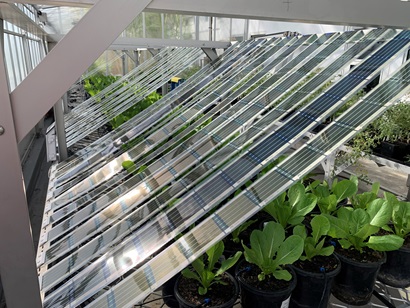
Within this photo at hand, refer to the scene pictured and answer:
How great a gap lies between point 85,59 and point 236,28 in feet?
35.4

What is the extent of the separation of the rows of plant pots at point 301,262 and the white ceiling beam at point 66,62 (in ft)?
3.44

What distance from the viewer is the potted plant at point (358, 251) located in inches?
70.6

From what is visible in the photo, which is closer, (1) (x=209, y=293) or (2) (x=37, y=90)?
(2) (x=37, y=90)

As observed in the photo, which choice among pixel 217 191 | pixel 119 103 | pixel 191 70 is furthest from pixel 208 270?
pixel 191 70

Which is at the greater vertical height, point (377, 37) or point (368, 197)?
point (377, 37)

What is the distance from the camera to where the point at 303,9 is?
1.06 m

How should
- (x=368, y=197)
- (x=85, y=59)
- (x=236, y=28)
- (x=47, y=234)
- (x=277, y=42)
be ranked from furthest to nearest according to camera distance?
(x=236, y=28) → (x=277, y=42) → (x=368, y=197) → (x=47, y=234) → (x=85, y=59)

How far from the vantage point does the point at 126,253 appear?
1.54m

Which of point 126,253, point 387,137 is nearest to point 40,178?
point 126,253

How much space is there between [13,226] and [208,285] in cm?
98

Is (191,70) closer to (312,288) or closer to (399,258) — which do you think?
(399,258)

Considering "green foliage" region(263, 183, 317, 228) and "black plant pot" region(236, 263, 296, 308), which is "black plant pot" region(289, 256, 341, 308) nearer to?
"black plant pot" region(236, 263, 296, 308)

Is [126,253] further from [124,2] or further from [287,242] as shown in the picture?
[124,2]

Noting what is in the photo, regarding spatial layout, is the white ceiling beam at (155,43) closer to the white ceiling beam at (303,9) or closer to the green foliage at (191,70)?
the white ceiling beam at (303,9)
